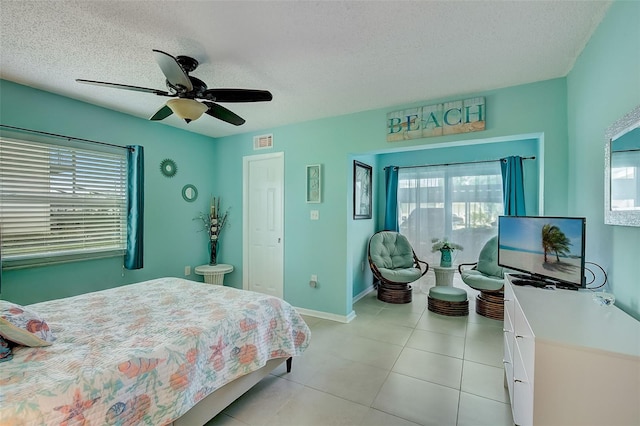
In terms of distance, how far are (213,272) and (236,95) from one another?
8.92 ft

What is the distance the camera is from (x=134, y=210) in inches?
129

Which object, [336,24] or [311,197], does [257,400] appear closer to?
[311,197]

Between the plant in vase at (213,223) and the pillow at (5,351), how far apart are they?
294 centimetres

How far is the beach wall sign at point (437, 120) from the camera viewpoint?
2785mm

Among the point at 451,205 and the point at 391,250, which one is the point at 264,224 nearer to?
the point at 391,250

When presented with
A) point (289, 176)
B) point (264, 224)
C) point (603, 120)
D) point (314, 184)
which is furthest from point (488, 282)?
point (264, 224)

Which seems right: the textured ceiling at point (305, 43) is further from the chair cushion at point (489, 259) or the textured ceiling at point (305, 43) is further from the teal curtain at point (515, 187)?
the chair cushion at point (489, 259)

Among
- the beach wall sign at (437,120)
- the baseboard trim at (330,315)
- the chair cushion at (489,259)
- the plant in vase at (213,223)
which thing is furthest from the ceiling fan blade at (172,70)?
the chair cushion at (489,259)

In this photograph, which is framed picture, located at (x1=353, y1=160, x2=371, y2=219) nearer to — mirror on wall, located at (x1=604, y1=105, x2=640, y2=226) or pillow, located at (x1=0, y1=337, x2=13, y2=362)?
mirror on wall, located at (x1=604, y1=105, x2=640, y2=226)

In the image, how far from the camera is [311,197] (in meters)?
3.71

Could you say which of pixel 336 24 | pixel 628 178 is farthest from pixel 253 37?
pixel 628 178

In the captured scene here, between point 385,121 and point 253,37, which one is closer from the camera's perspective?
point 253,37

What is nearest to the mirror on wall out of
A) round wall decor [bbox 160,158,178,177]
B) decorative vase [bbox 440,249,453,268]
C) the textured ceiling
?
the textured ceiling

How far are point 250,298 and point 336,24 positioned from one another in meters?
2.02
